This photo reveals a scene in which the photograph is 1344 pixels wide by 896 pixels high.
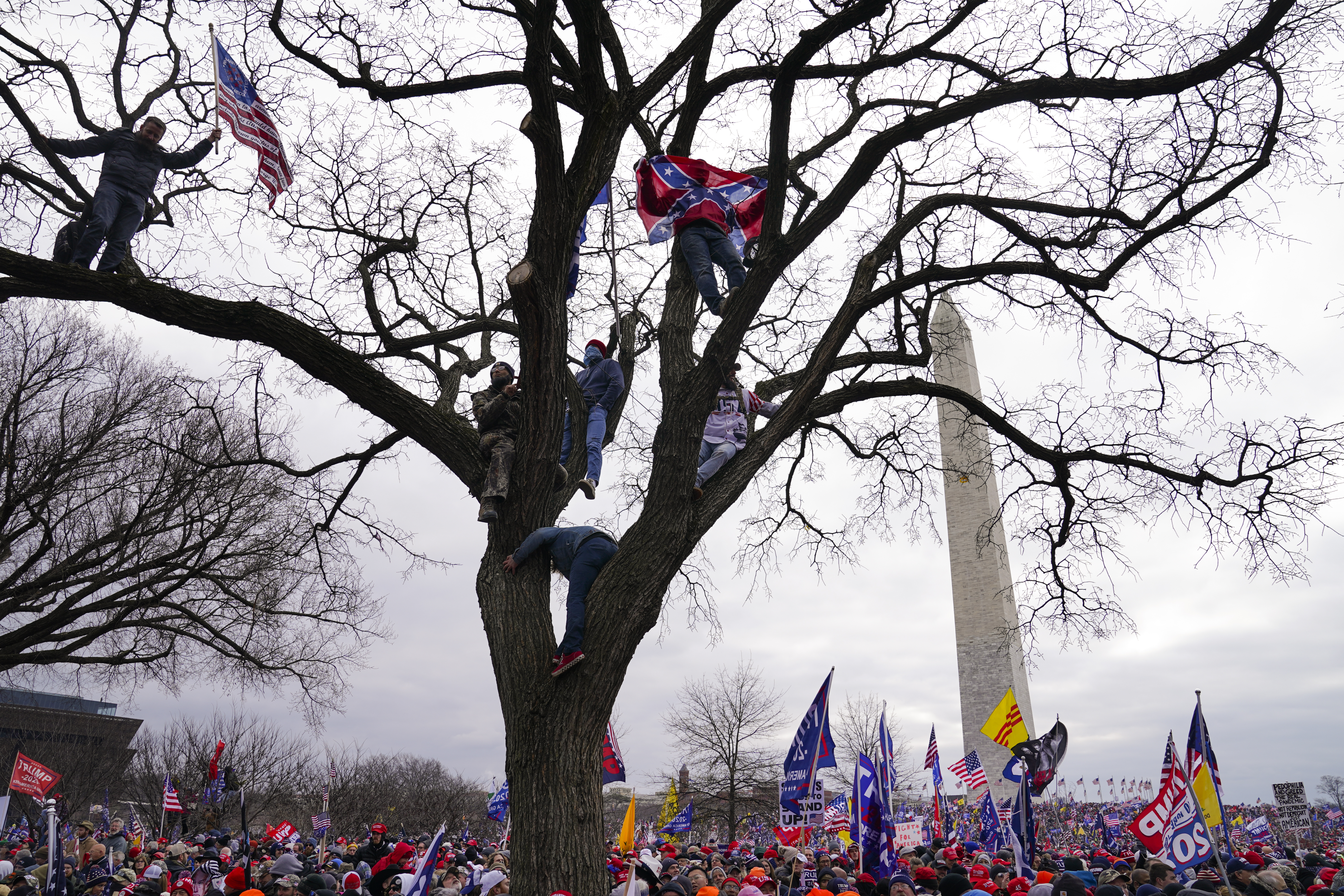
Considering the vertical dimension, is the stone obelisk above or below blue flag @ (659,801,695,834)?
above

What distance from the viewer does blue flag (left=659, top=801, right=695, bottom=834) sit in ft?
55.7

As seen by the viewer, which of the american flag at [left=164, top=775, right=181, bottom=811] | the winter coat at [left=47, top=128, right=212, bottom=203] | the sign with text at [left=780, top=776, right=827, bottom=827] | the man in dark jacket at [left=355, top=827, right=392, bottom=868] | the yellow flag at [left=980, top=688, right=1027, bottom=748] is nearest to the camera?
the winter coat at [left=47, top=128, right=212, bottom=203]

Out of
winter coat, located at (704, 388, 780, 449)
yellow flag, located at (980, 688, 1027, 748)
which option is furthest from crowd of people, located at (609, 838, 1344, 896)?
winter coat, located at (704, 388, 780, 449)

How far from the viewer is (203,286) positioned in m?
6.29

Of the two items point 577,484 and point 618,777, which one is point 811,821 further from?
point 577,484

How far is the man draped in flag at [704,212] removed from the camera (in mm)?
6266

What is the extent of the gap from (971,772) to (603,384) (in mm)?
14321

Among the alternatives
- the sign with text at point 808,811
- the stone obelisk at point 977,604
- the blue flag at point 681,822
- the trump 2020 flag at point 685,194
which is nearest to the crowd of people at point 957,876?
the sign with text at point 808,811

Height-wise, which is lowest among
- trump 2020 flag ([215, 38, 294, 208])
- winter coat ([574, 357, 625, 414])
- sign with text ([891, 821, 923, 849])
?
sign with text ([891, 821, 923, 849])

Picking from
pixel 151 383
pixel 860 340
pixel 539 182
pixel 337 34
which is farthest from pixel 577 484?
pixel 151 383

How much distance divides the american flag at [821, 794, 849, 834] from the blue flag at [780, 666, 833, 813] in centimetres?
746

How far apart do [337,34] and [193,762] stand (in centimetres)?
3792

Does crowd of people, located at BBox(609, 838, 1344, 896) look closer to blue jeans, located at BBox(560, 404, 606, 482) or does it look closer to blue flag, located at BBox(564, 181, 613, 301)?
blue jeans, located at BBox(560, 404, 606, 482)

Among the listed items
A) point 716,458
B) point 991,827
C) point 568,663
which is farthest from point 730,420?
point 991,827
